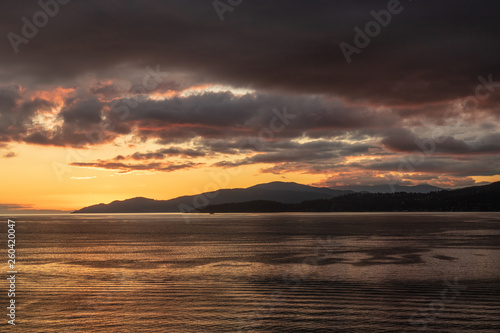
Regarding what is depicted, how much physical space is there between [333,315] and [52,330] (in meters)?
19.6

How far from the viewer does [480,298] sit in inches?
1511

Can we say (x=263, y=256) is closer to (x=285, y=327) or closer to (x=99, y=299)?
(x=99, y=299)

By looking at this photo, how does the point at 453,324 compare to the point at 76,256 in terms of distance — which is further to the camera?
the point at 76,256

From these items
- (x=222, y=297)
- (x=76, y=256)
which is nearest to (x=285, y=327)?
(x=222, y=297)

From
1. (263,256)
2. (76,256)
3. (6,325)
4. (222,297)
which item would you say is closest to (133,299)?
(222,297)

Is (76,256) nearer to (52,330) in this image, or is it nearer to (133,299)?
(133,299)

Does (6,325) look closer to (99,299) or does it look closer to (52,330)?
(52,330)

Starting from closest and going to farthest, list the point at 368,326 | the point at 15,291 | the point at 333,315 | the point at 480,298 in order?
the point at 368,326 → the point at 333,315 → the point at 480,298 → the point at 15,291

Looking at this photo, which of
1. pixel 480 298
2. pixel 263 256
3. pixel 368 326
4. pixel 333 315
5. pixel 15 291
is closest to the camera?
pixel 368 326

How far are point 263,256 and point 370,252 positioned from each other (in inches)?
756

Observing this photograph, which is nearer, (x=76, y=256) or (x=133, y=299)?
(x=133, y=299)

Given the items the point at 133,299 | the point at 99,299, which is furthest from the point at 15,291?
the point at 133,299

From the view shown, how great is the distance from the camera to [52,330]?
30.9m

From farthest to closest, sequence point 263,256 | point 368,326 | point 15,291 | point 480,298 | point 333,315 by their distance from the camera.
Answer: point 263,256, point 15,291, point 480,298, point 333,315, point 368,326
